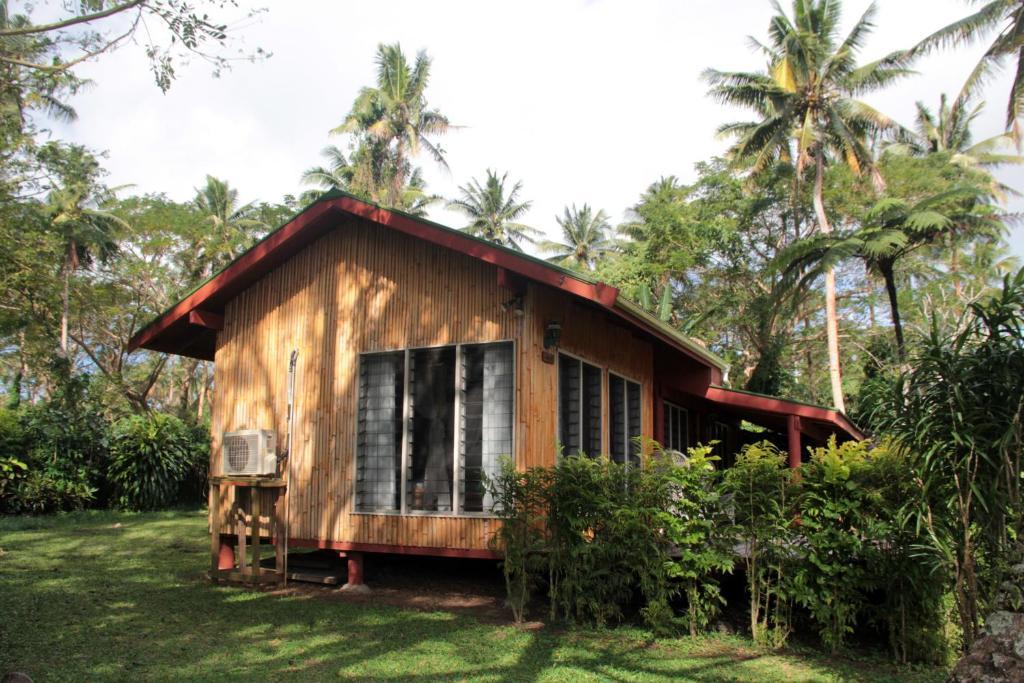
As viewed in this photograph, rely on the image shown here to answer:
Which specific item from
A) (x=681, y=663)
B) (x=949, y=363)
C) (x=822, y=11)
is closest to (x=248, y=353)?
(x=681, y=663)

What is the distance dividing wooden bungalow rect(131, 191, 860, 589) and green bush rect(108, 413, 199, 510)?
7.72 m

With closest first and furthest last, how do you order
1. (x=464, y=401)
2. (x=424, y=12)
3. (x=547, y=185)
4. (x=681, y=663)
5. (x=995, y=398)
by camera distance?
(x=995, y=398)
(x=681, y=663)
(x=464, y=401)
(x=424, y=12)
(x=547, y=185)

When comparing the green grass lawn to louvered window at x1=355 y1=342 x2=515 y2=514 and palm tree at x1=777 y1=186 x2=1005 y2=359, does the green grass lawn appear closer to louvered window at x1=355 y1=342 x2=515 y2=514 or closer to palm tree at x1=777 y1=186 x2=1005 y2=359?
louvered window at x1=355 y1=342 x2=515 y2=514

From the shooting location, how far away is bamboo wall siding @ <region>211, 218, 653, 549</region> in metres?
8.33

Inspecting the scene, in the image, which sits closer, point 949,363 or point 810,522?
point 949,363

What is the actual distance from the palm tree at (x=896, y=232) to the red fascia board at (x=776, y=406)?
978 cm

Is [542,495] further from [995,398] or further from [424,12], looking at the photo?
[424,12]

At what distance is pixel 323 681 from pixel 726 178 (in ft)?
89.8

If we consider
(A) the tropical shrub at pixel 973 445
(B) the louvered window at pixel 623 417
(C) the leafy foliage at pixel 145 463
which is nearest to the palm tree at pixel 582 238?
(C) the leafy foliage at pixel 145 463

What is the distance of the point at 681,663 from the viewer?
616 cm

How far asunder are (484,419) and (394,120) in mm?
25969

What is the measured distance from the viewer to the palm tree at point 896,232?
63.5 feet

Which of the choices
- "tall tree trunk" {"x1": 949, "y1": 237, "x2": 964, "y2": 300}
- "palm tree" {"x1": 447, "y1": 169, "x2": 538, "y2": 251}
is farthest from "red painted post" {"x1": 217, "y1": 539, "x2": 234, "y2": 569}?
"palm tree" {"x1": 447, "y1": 169, "x2": 538, "y2": 251}

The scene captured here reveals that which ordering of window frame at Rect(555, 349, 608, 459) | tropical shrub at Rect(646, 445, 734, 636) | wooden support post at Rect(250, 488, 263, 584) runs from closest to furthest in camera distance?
1. tropical shrub at Rect(646, 445, 734, 636)
2. window frame at Rect(555, 349, 608, 459)
3. wooden support post at Rect(250, 488, 263, 584)
